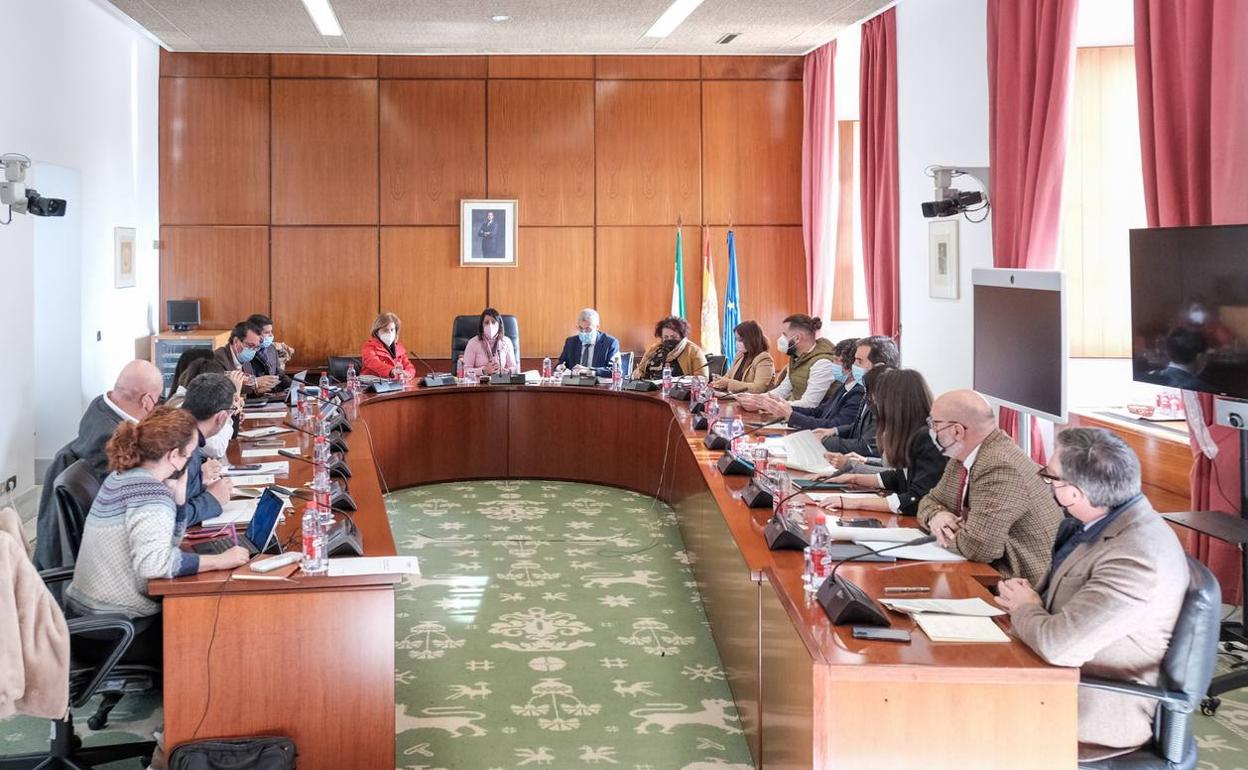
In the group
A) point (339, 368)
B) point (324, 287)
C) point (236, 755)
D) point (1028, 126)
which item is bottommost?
point (236, 755)

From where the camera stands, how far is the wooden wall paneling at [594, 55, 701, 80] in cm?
1041

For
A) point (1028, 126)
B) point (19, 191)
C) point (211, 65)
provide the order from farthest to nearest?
point (211, 65) → point (19, 191) → point (1028, 126)

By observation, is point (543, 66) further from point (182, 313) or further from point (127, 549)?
point (127, 549)

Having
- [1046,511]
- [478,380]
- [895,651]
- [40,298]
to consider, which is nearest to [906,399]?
[1046,511]

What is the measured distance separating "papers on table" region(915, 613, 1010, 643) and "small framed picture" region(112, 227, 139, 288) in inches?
317

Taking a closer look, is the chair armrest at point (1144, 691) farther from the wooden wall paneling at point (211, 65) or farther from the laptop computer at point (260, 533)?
the wooden wall paneling at point (211, 65)

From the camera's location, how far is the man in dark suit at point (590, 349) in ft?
29.1

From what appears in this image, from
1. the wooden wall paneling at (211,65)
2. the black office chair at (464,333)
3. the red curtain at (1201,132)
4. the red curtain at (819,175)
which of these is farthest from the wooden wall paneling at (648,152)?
the red curtain at (1201,132)

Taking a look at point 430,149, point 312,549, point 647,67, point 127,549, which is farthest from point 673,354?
point 127,549

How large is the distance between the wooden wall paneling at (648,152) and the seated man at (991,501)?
709 cm

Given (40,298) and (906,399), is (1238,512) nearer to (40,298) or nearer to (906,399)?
(906,399)

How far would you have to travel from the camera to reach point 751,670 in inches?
144

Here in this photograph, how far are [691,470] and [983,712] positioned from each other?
3.39m

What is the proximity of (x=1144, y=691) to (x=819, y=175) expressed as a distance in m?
7.83
